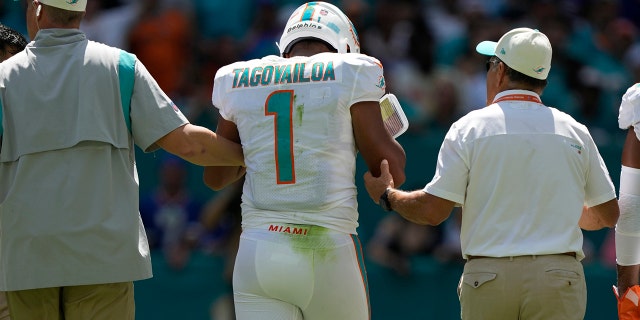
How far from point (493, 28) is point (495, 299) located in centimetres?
729

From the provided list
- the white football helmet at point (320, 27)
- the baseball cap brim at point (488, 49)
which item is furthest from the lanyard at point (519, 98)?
the white football helmet at point (320, 27)

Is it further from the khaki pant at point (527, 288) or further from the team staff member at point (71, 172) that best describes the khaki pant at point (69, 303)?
the khaki pant at point (527, 288)

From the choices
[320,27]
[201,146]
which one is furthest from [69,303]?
[320,27]

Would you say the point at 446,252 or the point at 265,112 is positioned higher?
the point at 265,112

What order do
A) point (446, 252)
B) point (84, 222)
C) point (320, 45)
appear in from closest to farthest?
point (84, 222) < point (320, 45) < point (446, 252)

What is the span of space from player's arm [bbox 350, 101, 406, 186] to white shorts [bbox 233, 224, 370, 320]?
407mm

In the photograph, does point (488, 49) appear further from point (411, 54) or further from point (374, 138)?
point (411, 54)

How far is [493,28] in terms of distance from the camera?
39.7 feet

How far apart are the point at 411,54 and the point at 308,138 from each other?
22.8 feet

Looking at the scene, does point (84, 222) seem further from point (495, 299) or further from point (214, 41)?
point (214, 41)

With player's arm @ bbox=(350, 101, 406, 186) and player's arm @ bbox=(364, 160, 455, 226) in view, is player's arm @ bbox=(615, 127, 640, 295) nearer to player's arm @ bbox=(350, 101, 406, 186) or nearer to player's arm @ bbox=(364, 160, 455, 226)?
player's arm @ bbox=(364, 160, 455, 226)

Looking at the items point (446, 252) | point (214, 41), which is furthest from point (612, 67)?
point (214, 41)

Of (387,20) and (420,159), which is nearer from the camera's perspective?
(420,159)

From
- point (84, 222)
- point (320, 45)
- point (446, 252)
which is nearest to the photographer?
point (84, 222)
